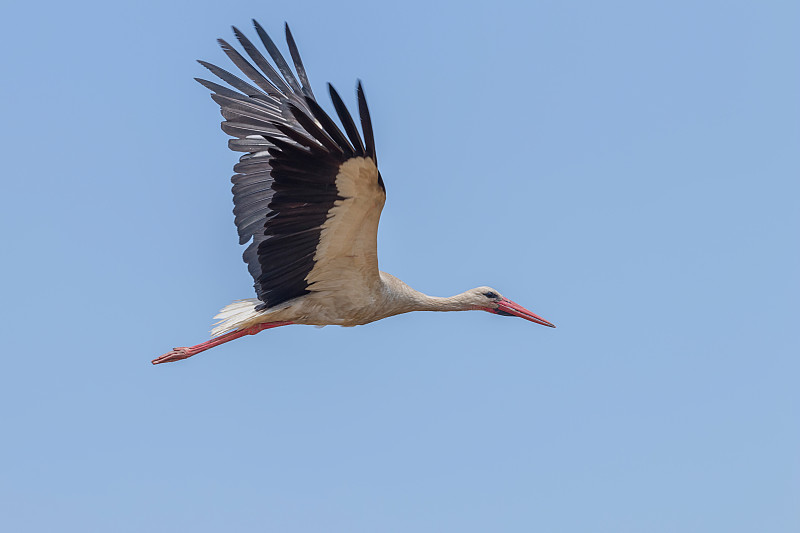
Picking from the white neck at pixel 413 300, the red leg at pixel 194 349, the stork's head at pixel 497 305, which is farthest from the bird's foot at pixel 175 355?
the stork's head at pixel 497 305

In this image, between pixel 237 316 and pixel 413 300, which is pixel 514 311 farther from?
pixel 237 316

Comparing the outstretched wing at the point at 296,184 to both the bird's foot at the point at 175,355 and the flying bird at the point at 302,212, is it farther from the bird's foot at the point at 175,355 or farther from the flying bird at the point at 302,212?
the bird's foot at the point at 175,355

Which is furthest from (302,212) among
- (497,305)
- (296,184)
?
(497,305)

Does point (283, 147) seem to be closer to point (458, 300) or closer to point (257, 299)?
point (257, 299)

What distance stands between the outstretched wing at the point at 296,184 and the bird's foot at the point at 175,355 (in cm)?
97

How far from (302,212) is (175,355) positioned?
102 inches

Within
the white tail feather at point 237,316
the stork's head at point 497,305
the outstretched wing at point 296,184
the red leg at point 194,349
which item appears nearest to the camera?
the outstretched wing at point 296,184

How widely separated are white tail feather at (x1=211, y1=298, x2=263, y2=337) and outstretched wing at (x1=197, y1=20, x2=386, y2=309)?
0.14 meters

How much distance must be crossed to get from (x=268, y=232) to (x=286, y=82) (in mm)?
2585

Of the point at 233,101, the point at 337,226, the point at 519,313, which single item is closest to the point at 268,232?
the point at 337,226

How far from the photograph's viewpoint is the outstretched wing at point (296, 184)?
24.4ft

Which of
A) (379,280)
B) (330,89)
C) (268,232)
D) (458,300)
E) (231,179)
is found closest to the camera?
(330,89)

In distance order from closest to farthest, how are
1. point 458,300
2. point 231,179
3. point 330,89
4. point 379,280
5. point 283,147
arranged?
point 330,89 < point 283,147 < point 379,280 < point 231,179 < point 458,300

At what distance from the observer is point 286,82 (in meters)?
10.3
